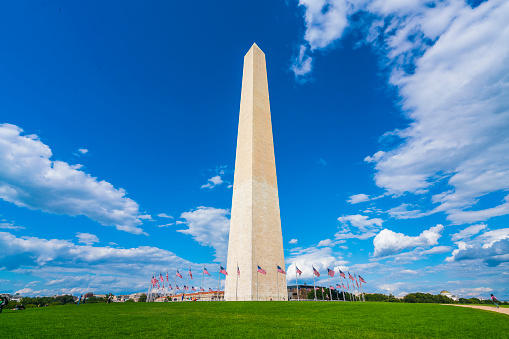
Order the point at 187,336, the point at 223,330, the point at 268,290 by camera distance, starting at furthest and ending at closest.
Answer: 1. the point at 268,290
2. the point at 223,330
3. the point at 187,336

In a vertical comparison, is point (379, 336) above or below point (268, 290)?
below

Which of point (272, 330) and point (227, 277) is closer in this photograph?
point (272, 330)

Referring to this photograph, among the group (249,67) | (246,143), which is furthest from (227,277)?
(249,67)

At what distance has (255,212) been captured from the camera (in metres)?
35.2

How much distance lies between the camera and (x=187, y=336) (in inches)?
391

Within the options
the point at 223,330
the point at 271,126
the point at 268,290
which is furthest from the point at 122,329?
the point at 271,126

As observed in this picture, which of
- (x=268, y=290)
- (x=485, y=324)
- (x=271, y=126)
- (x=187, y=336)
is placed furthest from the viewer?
(x=271, y=126)

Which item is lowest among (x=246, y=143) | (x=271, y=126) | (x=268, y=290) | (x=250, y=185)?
(x=268, y=290)

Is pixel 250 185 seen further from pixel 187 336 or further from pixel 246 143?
pixel 187 336

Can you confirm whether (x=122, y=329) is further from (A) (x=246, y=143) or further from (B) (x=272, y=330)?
(A) (x=246, y=143)

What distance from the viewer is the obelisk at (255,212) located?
3312 centimetres

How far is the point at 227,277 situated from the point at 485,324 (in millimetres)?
27132

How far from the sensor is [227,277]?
35.5 m

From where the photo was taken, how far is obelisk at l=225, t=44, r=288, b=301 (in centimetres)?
3312
